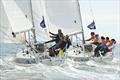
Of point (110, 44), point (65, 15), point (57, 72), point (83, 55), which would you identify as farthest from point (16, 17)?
point (57, 72)

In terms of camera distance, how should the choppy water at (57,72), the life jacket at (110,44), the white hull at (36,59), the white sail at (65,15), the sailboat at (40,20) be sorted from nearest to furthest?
the choppy water at (57,72)
the white hull at (36,59)
the sailboat at (40,20)
the life jacket at (110,44)
the white sail at (65,15)

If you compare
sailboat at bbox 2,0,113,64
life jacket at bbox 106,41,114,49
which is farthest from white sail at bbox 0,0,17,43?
life jacket at bbox 106,41,114,49

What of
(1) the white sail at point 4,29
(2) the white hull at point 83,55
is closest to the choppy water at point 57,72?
(1) the white sail at point 4,29

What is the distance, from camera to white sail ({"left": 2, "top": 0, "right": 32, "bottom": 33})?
2414cm

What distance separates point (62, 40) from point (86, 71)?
12.9ft

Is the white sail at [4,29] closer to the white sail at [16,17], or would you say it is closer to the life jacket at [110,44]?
the white sail at [16,17]

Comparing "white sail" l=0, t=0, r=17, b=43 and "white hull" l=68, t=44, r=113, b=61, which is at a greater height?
"white sail" l=0, t=0, r=17, b=43

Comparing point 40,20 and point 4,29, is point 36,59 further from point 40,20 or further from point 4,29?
point 40,20

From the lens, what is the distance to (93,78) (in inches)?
691

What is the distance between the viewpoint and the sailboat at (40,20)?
24.0m

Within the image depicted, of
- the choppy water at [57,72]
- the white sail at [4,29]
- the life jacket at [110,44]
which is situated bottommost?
the choppy water at [57,72]

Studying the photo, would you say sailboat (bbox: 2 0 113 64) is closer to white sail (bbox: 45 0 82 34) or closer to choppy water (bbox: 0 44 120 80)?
white sail (bbox: 45 0 82 34)

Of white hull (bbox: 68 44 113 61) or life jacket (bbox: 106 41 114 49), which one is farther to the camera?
life jacket (bbox: 106 41 114 49)

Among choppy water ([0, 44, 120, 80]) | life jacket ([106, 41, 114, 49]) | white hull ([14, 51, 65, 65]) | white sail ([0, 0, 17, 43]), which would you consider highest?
white sail ([0, 0, 17, 43])
